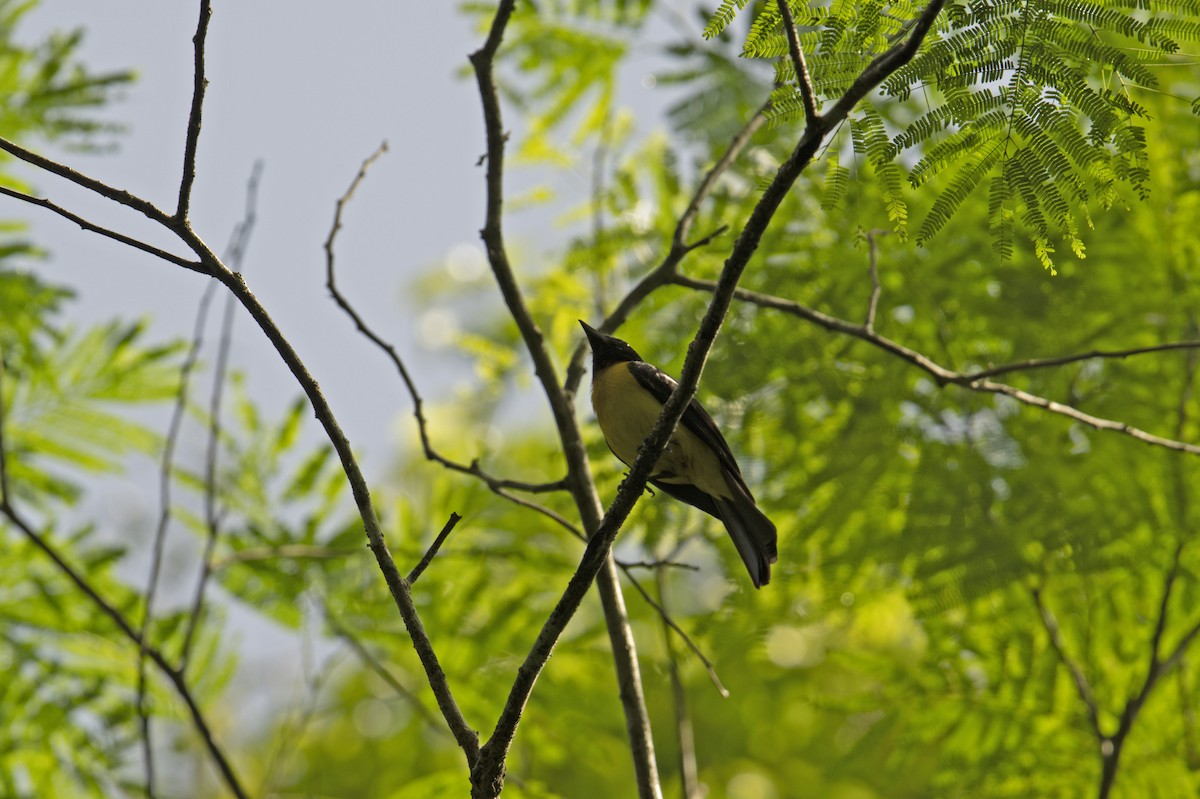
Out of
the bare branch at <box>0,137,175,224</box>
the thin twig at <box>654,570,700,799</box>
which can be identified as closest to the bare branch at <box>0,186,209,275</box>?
the bare branch at <box>0,137,175,224</box>

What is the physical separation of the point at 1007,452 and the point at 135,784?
177 inches

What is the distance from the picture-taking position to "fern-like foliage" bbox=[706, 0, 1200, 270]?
3047 mm

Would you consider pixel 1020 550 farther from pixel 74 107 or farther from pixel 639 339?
pixel 74 107

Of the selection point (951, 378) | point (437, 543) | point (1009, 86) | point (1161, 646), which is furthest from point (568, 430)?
point (1161, 646)

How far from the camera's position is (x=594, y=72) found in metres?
6.55

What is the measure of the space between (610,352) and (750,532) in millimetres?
1123

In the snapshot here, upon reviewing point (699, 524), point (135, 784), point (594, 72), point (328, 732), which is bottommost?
point (135, 784)

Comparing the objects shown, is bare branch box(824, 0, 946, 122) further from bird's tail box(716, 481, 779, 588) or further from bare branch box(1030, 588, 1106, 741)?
bare branch box(1030, 588, 1106, 741)

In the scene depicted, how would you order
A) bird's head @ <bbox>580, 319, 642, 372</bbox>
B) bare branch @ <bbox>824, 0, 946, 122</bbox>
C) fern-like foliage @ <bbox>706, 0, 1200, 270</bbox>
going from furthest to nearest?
bird's head @ <bbox>580, 319, 642, 372</bbox> < fern-like foliage @ <bbox>706, 0, 1200, 270</bbox> < bare branch @ <bbox>824, 0, 946, 122</bbox>

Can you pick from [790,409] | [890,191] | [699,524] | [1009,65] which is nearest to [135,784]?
[699,524]

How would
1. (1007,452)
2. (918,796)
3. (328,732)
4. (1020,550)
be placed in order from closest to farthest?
1. (1020,550)
2. (1007,452)
3. (918,796)
4. (328,732)

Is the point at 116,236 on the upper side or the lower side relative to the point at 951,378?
lower

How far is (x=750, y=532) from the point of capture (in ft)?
14.6

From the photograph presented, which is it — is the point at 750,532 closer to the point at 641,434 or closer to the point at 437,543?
the point at 641,434
